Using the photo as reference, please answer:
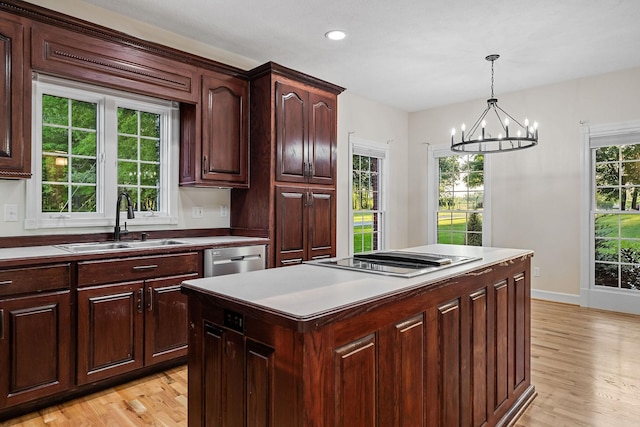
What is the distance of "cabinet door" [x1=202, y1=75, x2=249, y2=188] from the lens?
3.50 m

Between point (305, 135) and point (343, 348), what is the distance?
2956 mm

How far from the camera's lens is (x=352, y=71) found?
4.55 meters

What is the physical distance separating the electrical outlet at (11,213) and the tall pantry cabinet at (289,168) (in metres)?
1.79

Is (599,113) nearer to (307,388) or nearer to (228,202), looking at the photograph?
(228,202)

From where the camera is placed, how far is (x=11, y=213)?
2713mm

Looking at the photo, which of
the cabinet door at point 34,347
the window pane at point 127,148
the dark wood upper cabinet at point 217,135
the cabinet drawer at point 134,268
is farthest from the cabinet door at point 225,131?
the cabinet door at point 34,347

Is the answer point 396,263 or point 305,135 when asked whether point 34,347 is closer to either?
point 396,263

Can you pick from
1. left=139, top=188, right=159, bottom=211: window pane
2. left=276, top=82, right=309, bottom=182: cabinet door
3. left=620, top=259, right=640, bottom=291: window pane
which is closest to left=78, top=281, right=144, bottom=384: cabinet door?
left=139, top=188, right=159, bottom=211: window pane

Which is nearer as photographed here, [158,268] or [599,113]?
[158,268]

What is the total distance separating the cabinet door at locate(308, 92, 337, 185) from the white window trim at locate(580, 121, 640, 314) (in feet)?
10.2

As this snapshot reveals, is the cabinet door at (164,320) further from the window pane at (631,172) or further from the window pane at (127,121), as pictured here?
the window pane at (631,172)

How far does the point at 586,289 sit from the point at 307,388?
4.89 m

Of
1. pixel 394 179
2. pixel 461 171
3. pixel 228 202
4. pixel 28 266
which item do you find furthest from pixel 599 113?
pixel 28 266

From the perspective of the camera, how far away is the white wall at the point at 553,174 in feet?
15.2
